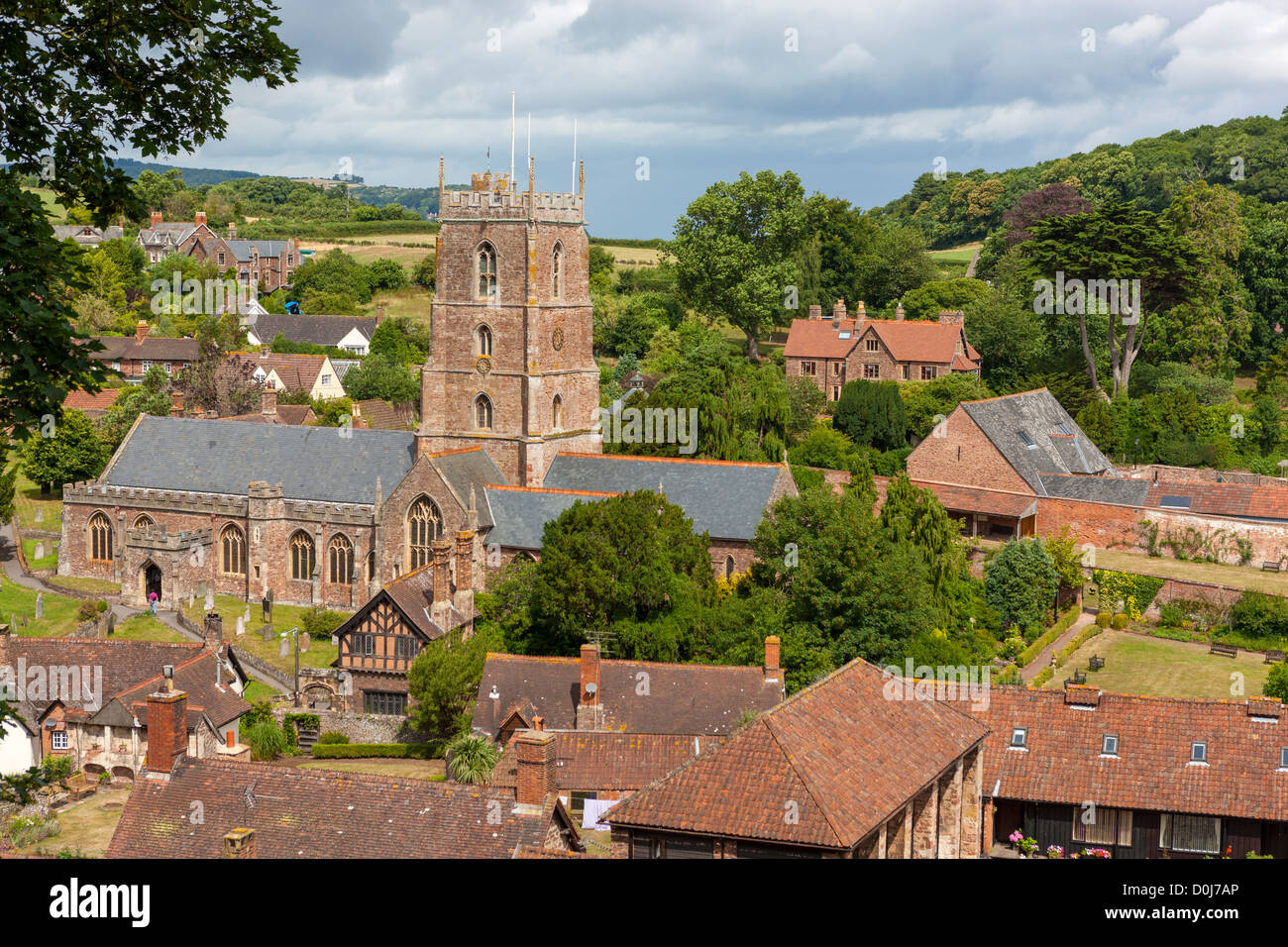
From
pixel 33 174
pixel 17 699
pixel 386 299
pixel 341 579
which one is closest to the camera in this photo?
pixel 33 174

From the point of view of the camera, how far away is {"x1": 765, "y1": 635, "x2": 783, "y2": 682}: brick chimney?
131ft

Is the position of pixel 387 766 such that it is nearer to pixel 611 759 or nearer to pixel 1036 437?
pixel 611 759

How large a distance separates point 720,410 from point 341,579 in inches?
849

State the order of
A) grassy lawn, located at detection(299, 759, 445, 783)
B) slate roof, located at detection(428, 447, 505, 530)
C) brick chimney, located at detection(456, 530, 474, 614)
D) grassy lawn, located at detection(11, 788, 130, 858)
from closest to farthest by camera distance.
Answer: grassy lawn, located at detection(11, 788, 130, 858) → grassy lawn, located at detection(299, 759, 445, 783) → brick chimney, located at detection(456, 530, 474, 614) → slate roof, located at detection(428, 447, 505, 530)

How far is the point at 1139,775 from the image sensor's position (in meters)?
33.7

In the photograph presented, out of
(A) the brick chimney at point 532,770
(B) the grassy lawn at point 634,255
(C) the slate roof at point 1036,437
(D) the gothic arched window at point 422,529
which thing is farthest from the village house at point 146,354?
(A) the brick chimney at point 532,770

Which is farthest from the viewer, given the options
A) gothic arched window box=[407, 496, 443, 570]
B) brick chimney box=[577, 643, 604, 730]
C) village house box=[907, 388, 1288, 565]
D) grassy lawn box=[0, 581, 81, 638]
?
village house box=[907, 388, 1288, 565]

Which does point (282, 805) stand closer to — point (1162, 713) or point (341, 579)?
point (1162, 713)

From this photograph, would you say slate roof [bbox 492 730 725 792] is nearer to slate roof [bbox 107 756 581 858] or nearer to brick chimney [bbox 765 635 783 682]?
brick chimney [bbox 765 635 783 682]

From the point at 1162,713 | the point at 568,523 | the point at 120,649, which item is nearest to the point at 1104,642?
the point at 1162,713

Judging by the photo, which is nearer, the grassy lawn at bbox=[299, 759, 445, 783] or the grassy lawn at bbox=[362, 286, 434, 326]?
the grassy lawn at bbox=[299, 759, 445, 783]

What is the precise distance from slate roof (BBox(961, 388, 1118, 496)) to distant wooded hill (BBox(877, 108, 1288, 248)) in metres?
63.8

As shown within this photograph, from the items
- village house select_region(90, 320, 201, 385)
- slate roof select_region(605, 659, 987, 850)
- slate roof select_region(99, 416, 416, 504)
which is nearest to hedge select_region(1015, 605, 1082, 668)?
slate roof select_region(605, 659, 987, 850)
